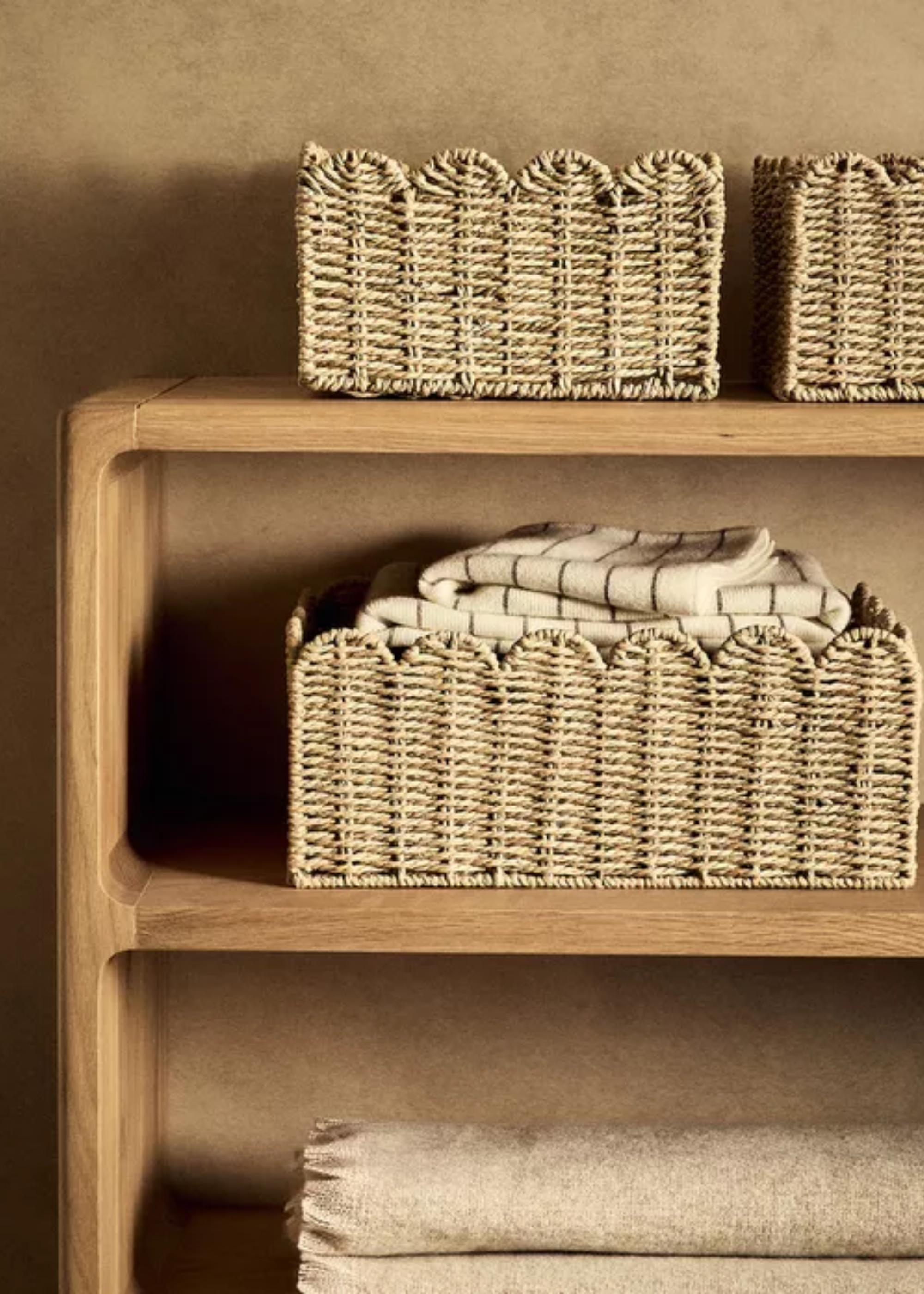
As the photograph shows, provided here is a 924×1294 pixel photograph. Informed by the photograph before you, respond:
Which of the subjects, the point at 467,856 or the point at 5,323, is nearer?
the point at 467,856

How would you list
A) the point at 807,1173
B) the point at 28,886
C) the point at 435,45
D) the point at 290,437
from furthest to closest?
the point at 28,886
the point at 435,45
the point at 807,1173
the point at 290,437

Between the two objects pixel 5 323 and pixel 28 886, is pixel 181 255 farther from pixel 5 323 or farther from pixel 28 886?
pixel 28 886

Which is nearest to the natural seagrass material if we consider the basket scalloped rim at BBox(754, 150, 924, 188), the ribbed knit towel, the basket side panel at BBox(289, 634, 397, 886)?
the basket scalloped rim at BBox(754, 150, 924, 188)

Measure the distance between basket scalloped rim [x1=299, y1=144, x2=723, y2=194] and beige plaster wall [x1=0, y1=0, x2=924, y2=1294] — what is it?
27 centimetres

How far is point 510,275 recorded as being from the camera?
1.30 m

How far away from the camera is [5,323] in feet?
5.21

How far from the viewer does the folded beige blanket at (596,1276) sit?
54.6 inches

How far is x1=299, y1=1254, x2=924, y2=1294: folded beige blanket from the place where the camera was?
1386 mm

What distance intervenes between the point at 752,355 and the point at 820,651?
0.34 m

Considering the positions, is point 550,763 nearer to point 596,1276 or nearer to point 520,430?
point 520,430

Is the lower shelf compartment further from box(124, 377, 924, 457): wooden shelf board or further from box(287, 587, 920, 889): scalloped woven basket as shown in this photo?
box(124, 377, 924, 457): wooden shelf board

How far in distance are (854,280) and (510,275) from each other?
0.85 feet

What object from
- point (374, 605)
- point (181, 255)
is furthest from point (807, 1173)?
point (181, 255)

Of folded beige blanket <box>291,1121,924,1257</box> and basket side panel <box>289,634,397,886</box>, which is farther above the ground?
basket side panel <box>289,634,397,886</box>
